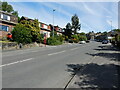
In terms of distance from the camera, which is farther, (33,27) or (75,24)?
(75,24)

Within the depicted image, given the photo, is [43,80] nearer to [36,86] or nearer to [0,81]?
[36,86]

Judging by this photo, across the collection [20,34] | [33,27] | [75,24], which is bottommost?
[20,34]

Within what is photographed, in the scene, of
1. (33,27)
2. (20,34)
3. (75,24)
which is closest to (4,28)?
(33,27)

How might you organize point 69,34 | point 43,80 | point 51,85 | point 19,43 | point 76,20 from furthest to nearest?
point 76,20, point 69,34, point 19,43, point 43,80, point 51,85

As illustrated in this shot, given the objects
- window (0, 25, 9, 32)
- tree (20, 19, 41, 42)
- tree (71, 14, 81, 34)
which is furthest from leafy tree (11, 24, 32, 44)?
tree (71, 14, 81, 34)

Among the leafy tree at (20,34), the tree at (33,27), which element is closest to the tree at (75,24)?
the tree at (33,27)

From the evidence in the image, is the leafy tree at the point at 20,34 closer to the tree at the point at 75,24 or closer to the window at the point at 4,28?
the window at the point at 4,28

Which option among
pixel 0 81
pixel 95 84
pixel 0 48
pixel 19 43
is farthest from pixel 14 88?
pixel 19 43

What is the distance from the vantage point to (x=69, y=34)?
70125 mm

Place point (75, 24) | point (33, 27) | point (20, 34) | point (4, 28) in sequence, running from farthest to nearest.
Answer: point (75, 24) < point (4, 28) < point (33, 27) < point (20, 34)

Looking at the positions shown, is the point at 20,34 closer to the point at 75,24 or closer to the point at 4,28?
the point at 4,28

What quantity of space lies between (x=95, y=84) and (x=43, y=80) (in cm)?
237

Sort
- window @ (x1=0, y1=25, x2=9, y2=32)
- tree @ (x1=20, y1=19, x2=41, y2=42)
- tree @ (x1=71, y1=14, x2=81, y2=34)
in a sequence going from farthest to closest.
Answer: tree @ (x1=71, y1=14, x2=81, y2=34)
window @ (x1=0, y1=25, x2=9, y2=32)
tree @ (x1=20, y1=19, x2=41, y2=42)

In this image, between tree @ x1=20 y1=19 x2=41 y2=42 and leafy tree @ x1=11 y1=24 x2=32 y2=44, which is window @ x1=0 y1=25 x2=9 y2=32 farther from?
leafy tree @ x1=11 y1=24 x2=32 y2=44
